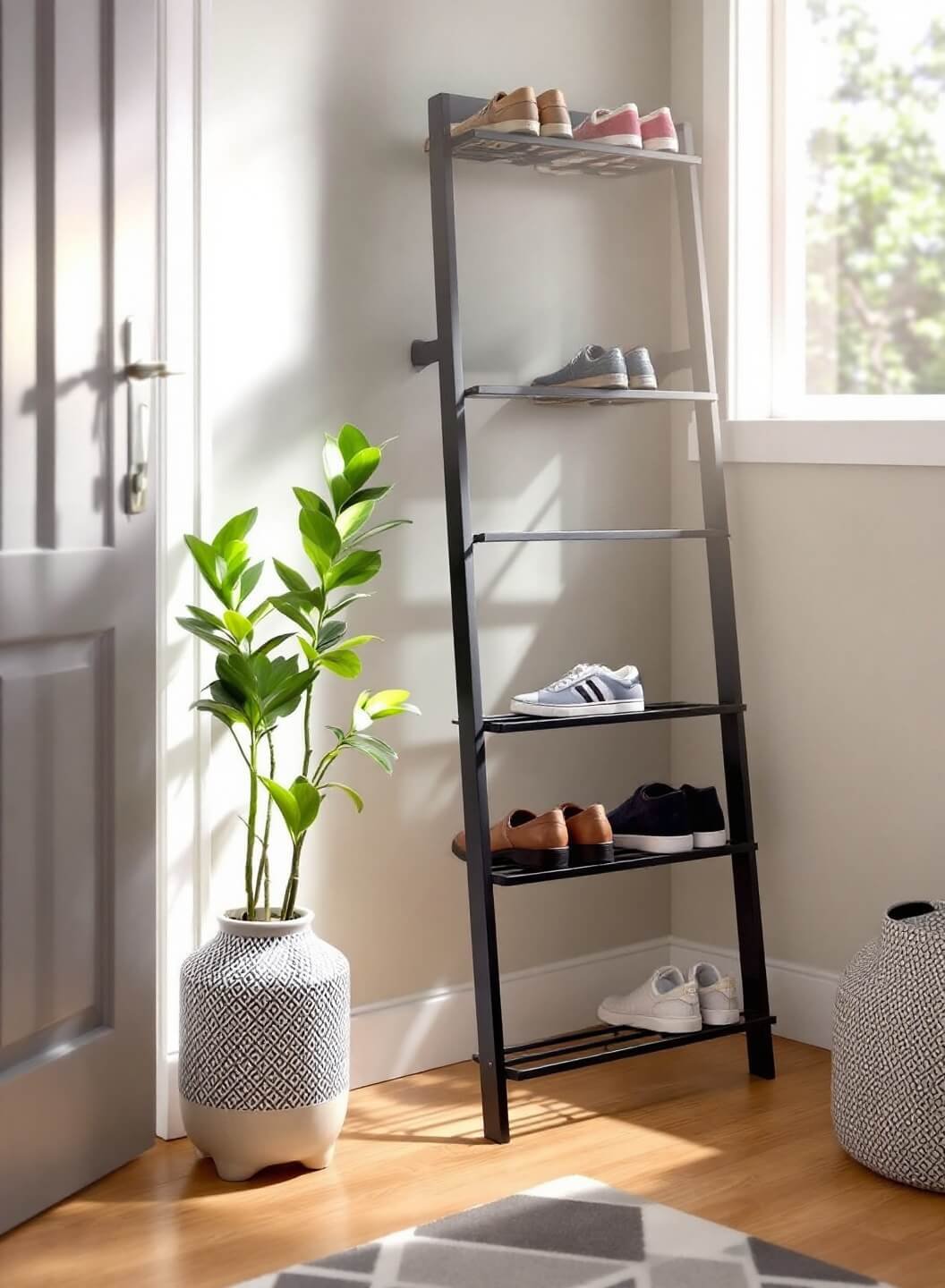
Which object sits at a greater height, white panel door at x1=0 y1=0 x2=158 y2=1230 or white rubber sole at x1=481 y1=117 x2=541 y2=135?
white rubber sole at x1=481 y1=117 x2=541 y2=135

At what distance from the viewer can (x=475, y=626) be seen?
8.18 feet

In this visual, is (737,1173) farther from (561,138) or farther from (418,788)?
(561,138)

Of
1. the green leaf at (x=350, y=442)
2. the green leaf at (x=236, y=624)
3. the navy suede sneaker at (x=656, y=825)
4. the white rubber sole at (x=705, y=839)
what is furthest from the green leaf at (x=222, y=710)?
the white rubber sole at (x=705, y=839)

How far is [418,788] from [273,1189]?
78 centimetres

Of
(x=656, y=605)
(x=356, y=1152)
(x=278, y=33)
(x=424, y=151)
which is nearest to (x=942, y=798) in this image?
(x=656, y=605)

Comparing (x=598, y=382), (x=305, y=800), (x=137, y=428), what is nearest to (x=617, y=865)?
(x=305, y=800)

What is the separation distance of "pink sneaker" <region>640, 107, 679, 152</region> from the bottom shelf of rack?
5.12 feet

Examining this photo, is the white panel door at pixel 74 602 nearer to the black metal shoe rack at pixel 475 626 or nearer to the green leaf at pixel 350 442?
the green leaf at pixel 350 442

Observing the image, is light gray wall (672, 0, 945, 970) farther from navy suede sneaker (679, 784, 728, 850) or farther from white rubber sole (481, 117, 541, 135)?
white rubber sole (481, 117, 541, 135)

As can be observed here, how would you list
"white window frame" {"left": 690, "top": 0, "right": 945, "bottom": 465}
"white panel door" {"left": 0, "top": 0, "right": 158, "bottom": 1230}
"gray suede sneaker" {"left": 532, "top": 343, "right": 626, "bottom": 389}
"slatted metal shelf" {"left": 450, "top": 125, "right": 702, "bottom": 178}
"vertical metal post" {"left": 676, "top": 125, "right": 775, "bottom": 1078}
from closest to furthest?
"white panel door" {"left": 0, "top": 0, "right": 158, "bottom": 1230}, "slatted metal shelf" {"left": 450, "top": 125, "right": 702, "bottom": 178}, "gray suede sneaker" {"left": 532, "top": 343, "right": 626, "bottom": 389}, "vertical metal post" {"left": 676, "top": 125, "right": 775, "bottom": 1078}, "white window frame" {"left": 690, "top": 0, "right": 945, "bottom": 465}

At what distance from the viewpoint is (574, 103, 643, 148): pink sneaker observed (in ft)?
8.54

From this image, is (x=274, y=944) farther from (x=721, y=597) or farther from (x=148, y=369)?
(x=721, y=597)

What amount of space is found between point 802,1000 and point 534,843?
75cm

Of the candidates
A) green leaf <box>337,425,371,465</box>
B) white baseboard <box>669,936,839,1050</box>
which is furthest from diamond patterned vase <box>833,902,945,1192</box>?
green leaf <box>337,425,371,465</box>
